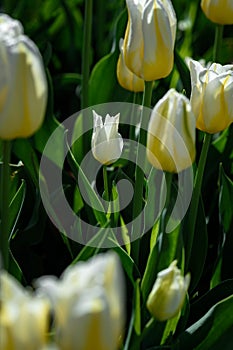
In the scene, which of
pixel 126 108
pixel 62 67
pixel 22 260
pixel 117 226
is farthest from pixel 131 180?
pixel 62 67

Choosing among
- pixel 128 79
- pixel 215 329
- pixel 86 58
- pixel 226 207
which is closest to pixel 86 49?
pixel 86 58

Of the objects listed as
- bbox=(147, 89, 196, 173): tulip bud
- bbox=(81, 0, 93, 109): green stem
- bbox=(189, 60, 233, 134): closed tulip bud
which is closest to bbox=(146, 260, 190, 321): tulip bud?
bbox=(147, 89, 196, 173): tulip bud

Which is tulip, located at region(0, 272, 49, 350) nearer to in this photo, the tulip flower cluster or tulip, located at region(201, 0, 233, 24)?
the tulip flower cluster

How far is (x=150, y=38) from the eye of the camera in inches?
37.0

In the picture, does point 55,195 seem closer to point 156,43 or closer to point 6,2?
point 156,43

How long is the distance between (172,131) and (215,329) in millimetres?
257

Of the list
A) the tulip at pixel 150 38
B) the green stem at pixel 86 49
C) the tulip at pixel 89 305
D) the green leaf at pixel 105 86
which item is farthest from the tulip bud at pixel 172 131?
the green leaf at pixel 105 86

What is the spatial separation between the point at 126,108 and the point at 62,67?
71cm

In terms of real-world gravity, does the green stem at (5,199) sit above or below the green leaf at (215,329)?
above

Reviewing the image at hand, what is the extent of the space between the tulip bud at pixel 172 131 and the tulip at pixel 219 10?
49 centimetres

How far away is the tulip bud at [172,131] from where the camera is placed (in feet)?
2.69

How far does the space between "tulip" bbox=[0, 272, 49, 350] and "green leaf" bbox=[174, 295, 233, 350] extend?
38 cm

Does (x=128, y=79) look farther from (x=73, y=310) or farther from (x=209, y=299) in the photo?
(x=73, y=310)

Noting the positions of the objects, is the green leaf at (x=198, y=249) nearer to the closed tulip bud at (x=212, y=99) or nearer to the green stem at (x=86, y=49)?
the closed tulip bud at (x=212, y=99)
